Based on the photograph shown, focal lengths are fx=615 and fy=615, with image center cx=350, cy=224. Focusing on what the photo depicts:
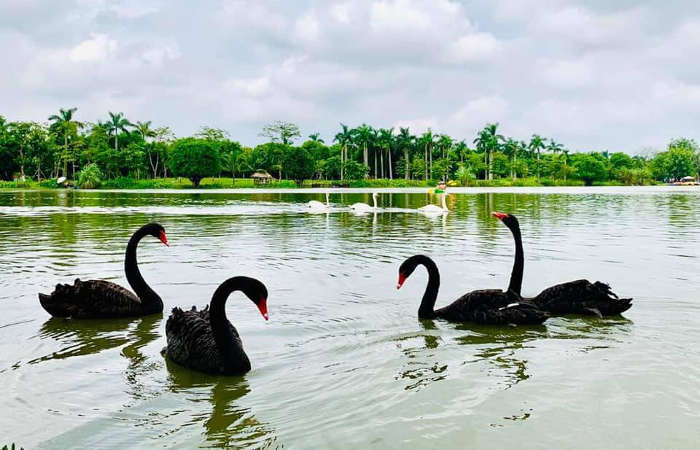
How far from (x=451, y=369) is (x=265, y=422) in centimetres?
195

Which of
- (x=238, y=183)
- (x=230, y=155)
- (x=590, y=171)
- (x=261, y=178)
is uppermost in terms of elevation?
(x=230, y=155)

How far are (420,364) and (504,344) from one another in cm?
118

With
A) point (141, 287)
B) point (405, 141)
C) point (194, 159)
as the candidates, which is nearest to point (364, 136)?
point (405, 141)

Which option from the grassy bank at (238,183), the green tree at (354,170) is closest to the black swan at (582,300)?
the grassy bank at (238,183)

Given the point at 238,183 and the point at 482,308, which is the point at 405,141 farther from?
the point at 482,308

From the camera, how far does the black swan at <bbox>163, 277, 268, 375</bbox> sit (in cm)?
510

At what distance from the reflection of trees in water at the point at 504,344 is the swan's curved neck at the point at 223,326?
7.49 ft

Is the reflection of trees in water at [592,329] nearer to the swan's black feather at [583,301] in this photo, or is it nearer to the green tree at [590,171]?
the swan's black feather at [583,301]

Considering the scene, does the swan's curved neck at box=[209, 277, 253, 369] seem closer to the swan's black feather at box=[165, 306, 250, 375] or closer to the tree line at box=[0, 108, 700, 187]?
the swan's black feather at box=[165, 306, 250, 375]

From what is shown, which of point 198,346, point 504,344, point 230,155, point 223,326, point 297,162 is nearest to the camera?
point 223,326

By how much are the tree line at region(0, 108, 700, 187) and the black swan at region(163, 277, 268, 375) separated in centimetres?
8106

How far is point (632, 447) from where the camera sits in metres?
3.98

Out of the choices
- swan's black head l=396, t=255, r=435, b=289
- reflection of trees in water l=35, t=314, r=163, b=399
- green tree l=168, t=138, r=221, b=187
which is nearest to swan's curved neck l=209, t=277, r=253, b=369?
reflection of trees in water l=35, t=314, r=163, b=399

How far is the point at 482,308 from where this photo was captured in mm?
7137
